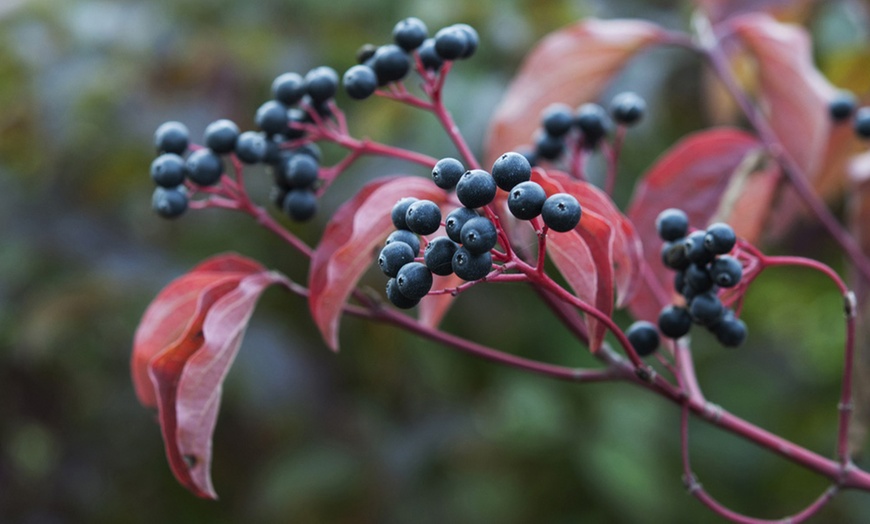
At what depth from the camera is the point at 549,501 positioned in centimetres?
227

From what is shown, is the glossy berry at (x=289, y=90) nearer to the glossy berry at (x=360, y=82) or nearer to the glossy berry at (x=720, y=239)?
the glossy berry at (x=360, y=82)

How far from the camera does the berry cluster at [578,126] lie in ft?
4.15

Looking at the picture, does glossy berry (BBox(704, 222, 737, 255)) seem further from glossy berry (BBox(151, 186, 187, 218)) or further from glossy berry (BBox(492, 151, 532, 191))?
glossy berry (BBox(151, 186, 187, 218))

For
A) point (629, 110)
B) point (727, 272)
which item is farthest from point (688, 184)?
point (727, 272)

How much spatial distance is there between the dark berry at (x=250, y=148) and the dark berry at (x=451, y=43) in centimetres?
23

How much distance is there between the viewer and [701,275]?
3.15 feet

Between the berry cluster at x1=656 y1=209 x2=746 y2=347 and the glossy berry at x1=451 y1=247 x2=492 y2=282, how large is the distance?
28cm

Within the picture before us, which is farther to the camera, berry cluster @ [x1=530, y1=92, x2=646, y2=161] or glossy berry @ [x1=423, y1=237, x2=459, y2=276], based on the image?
berry cluster @ [x1=530, y1=92, x2=646, y2=161]

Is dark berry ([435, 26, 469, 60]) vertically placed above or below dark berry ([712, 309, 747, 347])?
above

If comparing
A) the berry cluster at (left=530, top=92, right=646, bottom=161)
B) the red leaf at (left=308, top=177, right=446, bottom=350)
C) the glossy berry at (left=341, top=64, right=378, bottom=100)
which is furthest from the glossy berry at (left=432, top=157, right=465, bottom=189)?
the berry cluster at (left=530, top=92, right=646, bottom=161)

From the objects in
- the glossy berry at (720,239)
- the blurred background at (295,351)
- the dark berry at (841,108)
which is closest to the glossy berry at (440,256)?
the glossy berry at (720,239)

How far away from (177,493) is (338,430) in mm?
483

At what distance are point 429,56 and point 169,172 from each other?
0.34 m

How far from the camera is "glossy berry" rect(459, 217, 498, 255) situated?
29.6 inches
